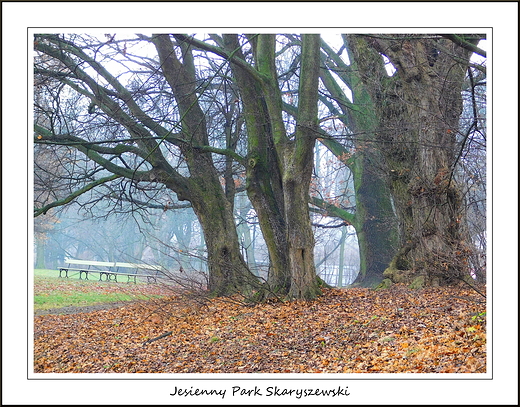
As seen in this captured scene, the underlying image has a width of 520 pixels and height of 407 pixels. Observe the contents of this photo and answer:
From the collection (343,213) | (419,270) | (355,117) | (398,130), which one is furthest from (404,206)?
(343,213)

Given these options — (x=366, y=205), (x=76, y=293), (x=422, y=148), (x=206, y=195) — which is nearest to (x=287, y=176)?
(x=422, y=148)

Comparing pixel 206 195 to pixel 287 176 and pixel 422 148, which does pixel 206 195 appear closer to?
pixel 287 176

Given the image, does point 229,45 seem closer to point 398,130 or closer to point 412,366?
point 398,130

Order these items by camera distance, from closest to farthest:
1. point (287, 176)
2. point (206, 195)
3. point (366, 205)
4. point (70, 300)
→ point (287, 176) < point (206, 195) < point (366, 205) < point (70, 300)

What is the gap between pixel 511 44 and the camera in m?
5.84

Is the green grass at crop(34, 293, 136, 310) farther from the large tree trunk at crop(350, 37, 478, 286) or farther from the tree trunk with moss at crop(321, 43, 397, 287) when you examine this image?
the large tree trunk at crop(350, 37, 478, 286)

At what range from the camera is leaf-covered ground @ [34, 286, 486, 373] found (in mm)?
6500

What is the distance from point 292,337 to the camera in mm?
8320

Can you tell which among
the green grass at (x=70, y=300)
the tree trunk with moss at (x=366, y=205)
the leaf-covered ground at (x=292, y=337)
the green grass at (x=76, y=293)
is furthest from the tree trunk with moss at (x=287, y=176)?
the green grass at (x=70, y=300)

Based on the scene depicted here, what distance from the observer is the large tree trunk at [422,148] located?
382 inches

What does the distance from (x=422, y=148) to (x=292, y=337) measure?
15.5ft

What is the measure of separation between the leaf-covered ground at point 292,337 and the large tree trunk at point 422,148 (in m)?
0.74

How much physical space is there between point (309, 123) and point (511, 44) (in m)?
5.18

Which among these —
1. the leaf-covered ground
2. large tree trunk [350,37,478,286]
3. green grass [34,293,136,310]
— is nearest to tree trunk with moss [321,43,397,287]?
large tree trunk [350,37,478,286]
